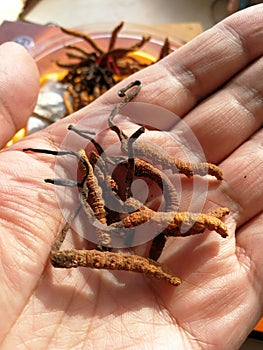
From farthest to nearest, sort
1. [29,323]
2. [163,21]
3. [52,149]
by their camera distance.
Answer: [163,21], [52,149], [29,323]

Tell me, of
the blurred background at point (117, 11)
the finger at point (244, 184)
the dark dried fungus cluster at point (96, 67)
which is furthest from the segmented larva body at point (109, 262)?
the blurred background at point (117, 11)

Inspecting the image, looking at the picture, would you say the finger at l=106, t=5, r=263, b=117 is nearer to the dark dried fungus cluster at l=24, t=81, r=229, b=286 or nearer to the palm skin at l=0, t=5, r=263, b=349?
the palm skin at l=0, t=5, r=263, b=349

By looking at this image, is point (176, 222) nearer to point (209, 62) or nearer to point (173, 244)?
point (173, 244)

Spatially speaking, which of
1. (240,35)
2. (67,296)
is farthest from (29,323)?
(240,35)

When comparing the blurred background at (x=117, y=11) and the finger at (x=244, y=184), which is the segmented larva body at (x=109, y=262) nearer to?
the finger at (x=244, y=184)

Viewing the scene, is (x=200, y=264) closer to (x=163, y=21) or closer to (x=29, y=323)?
(x=29, y=323)

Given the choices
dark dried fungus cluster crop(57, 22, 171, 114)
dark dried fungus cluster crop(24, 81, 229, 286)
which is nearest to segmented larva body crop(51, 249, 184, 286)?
dark dried fungus cluster crop(24, 81, 229, 286)
